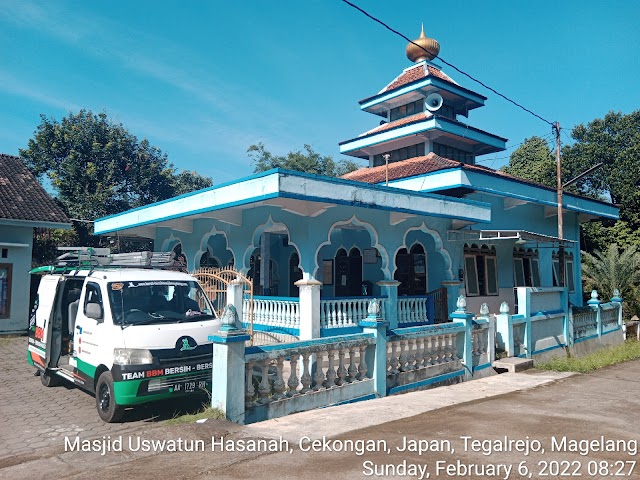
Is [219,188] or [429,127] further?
[429,127]

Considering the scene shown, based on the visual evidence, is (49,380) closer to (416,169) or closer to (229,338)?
(229,338)

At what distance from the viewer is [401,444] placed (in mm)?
5391

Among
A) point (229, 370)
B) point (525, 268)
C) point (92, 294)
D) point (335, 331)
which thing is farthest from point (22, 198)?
point (525, 268)

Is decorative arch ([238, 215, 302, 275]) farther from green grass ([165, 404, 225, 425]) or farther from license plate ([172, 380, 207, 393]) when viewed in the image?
green grass ([165, 404, 225, 425])

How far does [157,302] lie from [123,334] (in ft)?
3.28

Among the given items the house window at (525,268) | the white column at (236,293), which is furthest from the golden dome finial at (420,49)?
the white column at (236,293)

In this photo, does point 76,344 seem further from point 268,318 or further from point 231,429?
point 268,318

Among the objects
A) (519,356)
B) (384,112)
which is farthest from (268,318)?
(384,112)

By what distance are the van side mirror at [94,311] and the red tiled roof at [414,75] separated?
651 inches

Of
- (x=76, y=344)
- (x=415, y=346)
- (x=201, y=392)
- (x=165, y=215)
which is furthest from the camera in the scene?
(x=165, y=215)

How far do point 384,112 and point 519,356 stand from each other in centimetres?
1354

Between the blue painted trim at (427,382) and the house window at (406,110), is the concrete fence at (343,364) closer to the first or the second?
the blue painted trim at (427,382)

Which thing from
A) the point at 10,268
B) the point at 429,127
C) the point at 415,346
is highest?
the point at 429,127

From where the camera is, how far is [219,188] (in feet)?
35.0
